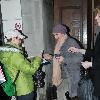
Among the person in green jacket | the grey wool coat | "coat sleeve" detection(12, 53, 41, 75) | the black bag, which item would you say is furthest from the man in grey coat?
the black bag

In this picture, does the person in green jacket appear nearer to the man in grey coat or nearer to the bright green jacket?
the bright green jacket

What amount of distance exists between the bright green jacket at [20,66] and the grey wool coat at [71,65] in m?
0.57

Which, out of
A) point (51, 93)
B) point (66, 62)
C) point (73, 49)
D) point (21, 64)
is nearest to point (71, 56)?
point (66, 62)

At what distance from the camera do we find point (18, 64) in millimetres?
5199

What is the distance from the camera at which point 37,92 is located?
283 inches

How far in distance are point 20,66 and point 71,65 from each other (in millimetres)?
→ 1026

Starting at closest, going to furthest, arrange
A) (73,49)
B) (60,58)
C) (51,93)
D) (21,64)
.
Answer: (21,64) → (73,49) → (60,58) → (51,93)

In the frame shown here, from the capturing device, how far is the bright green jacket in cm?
521

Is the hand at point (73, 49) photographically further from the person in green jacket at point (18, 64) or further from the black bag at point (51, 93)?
the black bag at point (51, 93)

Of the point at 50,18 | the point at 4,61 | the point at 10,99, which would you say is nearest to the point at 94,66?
the point at 4,61

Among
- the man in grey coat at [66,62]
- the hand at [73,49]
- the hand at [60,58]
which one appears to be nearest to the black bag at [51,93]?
the man in grey coat at [66,62]

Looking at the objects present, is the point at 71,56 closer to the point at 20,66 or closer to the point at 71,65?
the point at 71,65

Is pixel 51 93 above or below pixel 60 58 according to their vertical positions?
below

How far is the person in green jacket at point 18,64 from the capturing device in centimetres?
521
